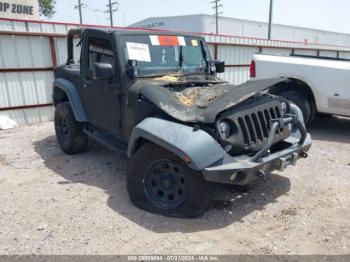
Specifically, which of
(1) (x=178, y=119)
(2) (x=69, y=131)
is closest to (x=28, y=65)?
(2) (x=69, y=131)

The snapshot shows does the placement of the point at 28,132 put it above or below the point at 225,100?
below

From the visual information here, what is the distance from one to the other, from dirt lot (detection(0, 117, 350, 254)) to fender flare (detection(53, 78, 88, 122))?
2.42ft

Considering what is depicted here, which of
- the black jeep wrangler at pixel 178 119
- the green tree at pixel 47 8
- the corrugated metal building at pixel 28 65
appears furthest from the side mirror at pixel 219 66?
the green tree at pixel 47 8

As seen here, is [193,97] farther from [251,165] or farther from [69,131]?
[69,131]

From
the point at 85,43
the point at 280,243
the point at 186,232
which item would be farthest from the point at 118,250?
the point at 85,43

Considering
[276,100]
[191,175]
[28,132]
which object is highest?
[276,100]

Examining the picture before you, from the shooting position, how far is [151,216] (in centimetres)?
351

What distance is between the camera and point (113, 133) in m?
4.48

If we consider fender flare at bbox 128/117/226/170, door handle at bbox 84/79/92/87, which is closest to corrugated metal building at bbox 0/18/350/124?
door handle at bbox 84/79/92/87

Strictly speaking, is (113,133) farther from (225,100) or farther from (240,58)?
(240,58)

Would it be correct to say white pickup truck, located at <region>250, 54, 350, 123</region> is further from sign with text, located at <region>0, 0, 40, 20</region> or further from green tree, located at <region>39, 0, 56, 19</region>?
green tree, located at <region>39, 0, 56, 19</region>

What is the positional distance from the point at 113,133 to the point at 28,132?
3647mm

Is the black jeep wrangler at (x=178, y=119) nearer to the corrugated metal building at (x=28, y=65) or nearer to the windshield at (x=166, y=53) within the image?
the windshield at (x=166, y=53)

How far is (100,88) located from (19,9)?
1578 cm
